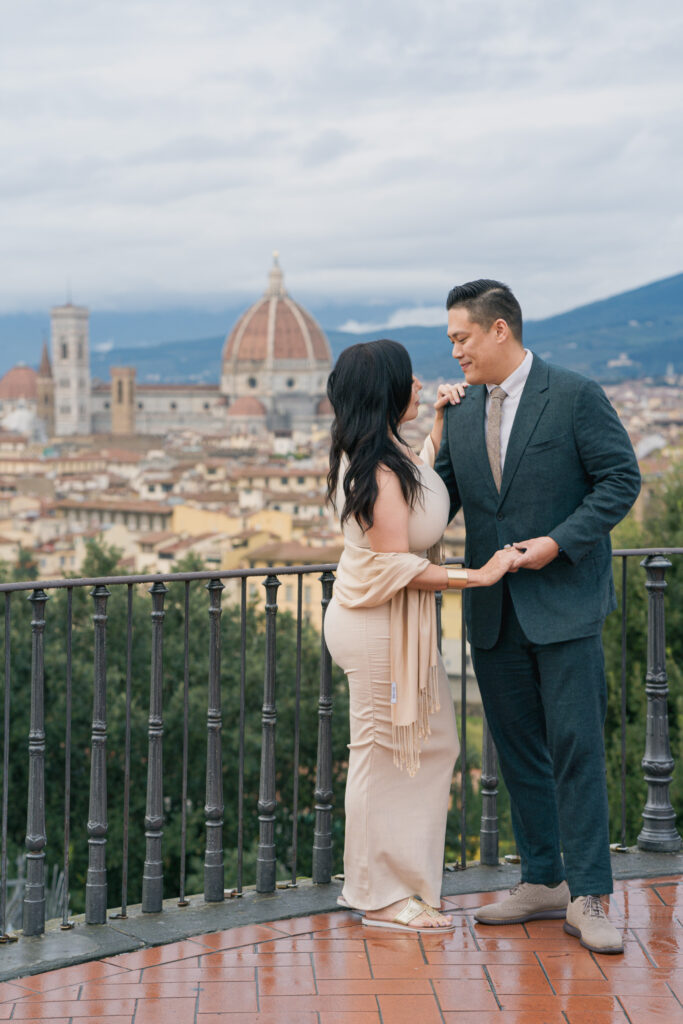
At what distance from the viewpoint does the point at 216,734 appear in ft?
9.25

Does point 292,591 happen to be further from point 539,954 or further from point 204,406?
point 204,406

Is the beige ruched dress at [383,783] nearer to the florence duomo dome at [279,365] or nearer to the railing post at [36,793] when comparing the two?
the railing post at [36,793]

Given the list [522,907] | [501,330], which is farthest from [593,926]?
[501,330]

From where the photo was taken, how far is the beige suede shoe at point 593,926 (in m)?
2.50

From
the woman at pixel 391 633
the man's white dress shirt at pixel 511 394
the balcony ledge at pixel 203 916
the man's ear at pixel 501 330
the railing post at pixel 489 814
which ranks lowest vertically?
the balcony ledge at pixel 203 916

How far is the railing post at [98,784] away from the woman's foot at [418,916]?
0.59 metres

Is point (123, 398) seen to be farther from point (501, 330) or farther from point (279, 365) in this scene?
point (501, 330)

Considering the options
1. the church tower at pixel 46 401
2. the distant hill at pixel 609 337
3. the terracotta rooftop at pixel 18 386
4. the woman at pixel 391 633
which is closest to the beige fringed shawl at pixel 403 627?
the woman at pixel 391 633

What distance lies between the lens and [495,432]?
8.41 ft

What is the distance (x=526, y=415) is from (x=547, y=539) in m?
0.26

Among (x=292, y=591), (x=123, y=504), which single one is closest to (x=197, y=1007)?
(x=292, y=591)

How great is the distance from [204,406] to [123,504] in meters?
61.6

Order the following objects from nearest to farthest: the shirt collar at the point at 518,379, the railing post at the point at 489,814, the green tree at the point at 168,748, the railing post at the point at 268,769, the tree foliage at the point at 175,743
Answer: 1. the shirt collar at the point at 518,379
2. the railing post at the point at 268,769
3. the railing post at the point at 489,814
4. the tree foliage at the point at 175,743
5. the green tree at the point at 168,748

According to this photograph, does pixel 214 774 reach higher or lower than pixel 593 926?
higher
